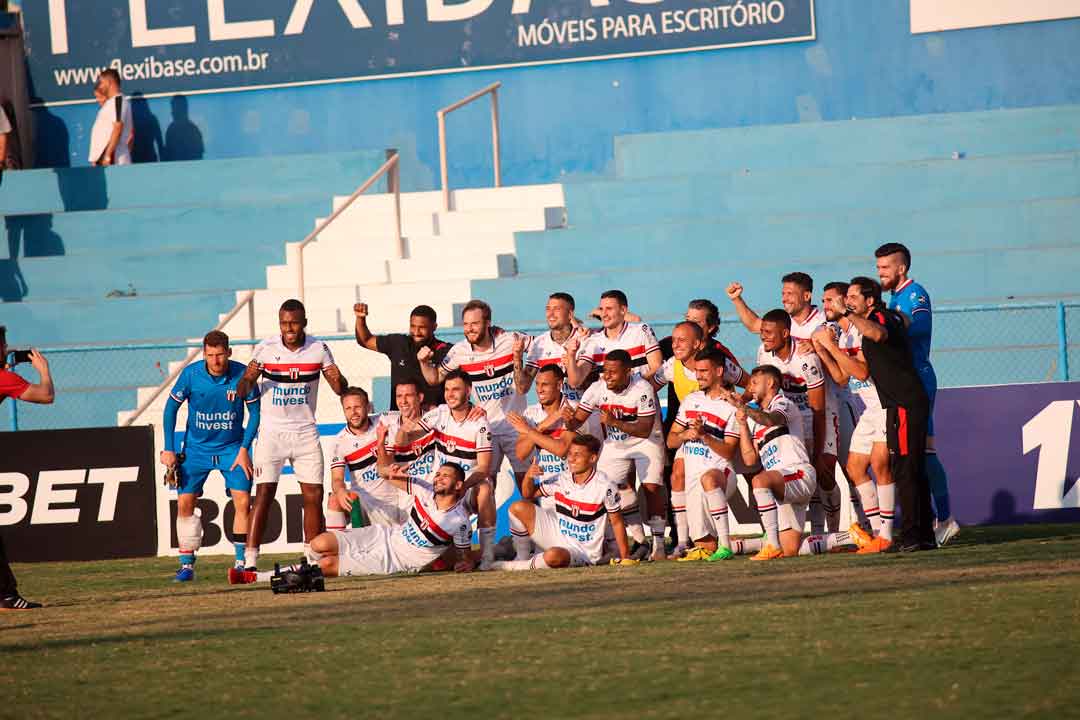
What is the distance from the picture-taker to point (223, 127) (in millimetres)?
21391

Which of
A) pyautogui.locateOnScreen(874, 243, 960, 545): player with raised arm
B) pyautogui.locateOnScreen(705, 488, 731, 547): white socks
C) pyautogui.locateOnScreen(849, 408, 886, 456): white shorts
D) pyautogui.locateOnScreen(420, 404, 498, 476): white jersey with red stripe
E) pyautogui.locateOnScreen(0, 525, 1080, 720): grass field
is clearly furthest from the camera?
pyautogui.locateOnScreen(420, 404, 498, 476): white jersey with red stripe

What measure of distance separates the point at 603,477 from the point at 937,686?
584 cm

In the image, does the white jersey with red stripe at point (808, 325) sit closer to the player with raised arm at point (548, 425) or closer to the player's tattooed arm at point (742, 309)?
the player's tattooed arm at point (742, 309)

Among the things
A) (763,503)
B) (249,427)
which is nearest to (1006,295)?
(763,503)

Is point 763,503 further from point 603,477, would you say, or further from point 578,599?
point 578,599

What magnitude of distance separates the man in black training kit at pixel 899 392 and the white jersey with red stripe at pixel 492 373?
317 centimetres

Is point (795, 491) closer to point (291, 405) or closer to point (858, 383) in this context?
point (858, 383)

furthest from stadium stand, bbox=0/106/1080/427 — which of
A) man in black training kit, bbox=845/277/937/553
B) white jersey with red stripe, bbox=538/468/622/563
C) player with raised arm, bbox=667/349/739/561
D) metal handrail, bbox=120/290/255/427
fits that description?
man in black training kit, bbox=845/277/937/553

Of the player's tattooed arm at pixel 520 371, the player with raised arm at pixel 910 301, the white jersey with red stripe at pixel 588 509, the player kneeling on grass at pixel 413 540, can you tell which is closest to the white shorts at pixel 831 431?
the player with raised arm at pixel 910 301

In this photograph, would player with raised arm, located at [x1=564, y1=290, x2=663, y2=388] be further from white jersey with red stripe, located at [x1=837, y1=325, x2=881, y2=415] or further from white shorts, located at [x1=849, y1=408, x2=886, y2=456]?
white shorts, located at [x1=849, y1=408, x2=886, y2=456]

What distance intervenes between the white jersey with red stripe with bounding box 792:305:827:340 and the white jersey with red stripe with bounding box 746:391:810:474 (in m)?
0.70

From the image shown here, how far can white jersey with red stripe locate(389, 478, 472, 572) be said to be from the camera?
1159 cm

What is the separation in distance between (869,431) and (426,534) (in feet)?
11.0

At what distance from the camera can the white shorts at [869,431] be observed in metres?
11.3
